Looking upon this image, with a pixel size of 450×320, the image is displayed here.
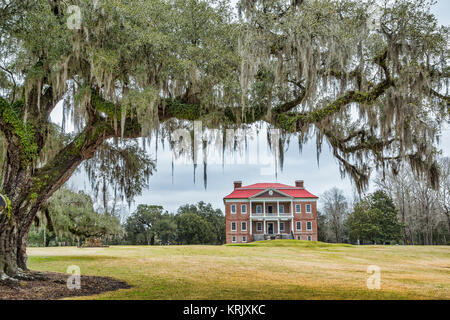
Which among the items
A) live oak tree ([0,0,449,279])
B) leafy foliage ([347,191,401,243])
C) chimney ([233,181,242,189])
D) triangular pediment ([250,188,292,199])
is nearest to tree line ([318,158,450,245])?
leafy foliage ([347,191,401,243])

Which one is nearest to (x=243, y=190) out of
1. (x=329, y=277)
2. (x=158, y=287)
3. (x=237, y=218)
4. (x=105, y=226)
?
(x=237, y=218)

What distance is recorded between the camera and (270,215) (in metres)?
40.8

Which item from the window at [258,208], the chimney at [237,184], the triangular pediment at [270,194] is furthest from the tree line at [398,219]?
the chimney at [237,184]

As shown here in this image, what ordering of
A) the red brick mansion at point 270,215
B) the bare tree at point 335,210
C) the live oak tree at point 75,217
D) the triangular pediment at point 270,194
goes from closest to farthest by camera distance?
the live oak tree at point 75,217
the red brick mansion at point 270,215
the triangular pediment at point 270,194
the bare tree at point 335,210

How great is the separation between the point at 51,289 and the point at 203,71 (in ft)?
19.1

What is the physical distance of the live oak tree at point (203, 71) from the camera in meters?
7.41

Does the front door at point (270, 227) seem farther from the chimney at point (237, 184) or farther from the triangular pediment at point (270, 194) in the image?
the chimney at point (237, 184)

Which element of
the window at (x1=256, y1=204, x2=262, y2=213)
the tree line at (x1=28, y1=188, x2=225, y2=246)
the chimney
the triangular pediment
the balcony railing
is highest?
the chimney

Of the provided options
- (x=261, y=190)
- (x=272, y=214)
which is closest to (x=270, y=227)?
(x=272, y=214)

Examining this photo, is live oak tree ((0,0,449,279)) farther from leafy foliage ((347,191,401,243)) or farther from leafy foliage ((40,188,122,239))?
leafy foliage ((347,191,401,243))

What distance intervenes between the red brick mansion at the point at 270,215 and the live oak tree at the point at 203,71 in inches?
1255

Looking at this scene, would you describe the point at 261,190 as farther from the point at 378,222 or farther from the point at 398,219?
the point at 398,219

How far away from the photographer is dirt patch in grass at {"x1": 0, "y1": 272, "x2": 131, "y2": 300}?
722 cm

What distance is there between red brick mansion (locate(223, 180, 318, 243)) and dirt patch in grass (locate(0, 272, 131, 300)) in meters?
31.3
